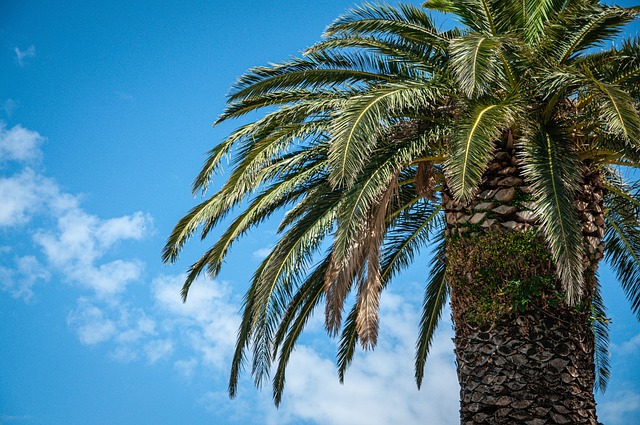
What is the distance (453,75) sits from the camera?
10.5 metres

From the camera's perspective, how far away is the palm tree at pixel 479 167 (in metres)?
9.70

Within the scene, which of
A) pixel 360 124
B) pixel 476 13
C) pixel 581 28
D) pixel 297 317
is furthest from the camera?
pixel 297 317

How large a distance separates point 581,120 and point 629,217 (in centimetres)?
336

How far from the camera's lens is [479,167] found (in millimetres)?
9398

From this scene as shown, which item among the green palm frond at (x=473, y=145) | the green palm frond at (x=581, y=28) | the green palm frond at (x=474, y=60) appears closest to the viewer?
the green palm frond at (x=474, y=60)

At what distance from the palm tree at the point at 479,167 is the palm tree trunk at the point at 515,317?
2 centimetres

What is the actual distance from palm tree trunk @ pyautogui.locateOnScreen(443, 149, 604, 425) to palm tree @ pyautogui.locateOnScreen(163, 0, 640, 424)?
0.8 inches

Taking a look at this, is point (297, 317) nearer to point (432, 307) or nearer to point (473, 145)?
point (432, 307)

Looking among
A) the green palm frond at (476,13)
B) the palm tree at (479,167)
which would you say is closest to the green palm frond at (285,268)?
the palm tree at (479,167)

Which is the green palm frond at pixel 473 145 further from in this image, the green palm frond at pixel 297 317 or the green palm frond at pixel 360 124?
the green palm frond at pixel 297 317

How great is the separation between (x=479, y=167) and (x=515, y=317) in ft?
7.98

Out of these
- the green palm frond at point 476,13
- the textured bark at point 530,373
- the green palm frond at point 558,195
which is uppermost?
the green palm frond at point 476,13

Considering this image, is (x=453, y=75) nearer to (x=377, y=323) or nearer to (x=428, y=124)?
(x=428, y=124)

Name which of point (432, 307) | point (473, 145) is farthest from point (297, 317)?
point (473, 145)
